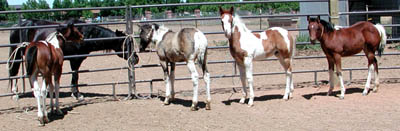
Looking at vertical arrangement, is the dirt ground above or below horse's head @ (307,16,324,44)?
below

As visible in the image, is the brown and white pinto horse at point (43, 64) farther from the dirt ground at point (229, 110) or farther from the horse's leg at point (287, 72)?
the horse's leg at point (287, 72)

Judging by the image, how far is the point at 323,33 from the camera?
7570 millimetres

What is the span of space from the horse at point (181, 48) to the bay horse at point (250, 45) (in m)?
0.52

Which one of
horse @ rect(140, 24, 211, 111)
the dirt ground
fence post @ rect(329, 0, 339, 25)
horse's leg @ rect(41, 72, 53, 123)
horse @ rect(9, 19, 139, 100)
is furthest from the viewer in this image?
fence post @ rect(329, 0, 339, 25)

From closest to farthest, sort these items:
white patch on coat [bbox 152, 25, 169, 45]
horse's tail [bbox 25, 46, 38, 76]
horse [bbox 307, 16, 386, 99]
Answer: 1. horse's tail [bbox 25, 46, 38, 76]
2. white patch on coat [bbox 152, 25, 169, 45]
3. horse [bbox 307, 16, 386, 99]

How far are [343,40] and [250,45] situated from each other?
1813 mm

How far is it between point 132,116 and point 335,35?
3.91m

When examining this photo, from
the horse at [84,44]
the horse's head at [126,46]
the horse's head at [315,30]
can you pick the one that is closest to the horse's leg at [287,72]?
the horse's head at [315,30]

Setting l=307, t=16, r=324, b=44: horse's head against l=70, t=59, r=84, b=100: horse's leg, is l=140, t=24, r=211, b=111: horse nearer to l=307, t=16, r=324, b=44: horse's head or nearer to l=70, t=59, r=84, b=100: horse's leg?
l=70, t=59, r=84, b=100: horse's leg

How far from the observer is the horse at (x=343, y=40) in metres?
7.54

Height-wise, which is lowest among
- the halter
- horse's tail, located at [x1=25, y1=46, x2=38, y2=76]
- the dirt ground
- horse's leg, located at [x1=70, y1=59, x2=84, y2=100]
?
the dirt ground

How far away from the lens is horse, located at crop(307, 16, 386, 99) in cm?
754

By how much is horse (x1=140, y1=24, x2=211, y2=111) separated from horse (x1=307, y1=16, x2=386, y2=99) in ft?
6.80

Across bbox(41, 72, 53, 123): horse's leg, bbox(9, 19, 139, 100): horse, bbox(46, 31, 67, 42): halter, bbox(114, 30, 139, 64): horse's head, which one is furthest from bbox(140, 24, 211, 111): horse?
bbox(41, 72, 53, 123): horse's leg
